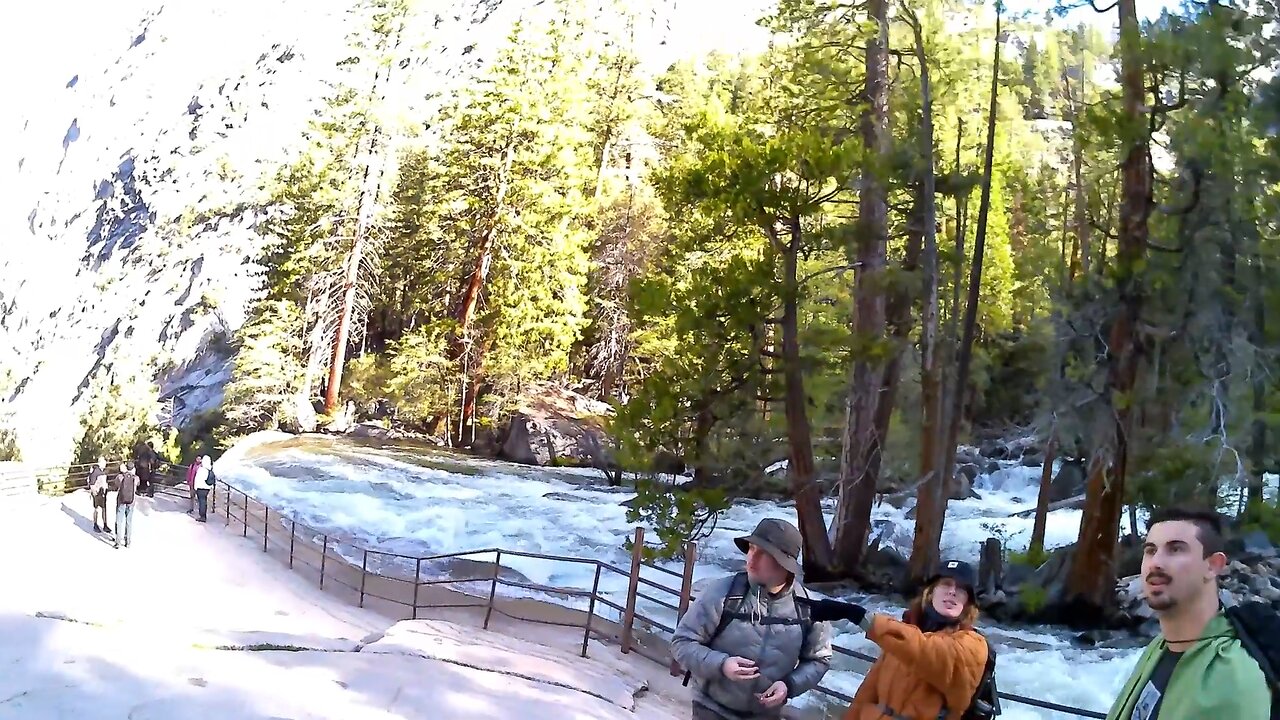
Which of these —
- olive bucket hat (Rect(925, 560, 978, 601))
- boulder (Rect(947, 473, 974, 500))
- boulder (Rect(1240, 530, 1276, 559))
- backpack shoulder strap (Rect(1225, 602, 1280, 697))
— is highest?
backpack shoulder strap (Rect(1225, 602, 1280, 697))

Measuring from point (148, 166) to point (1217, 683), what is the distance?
60.8m

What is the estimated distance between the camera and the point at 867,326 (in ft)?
47.7

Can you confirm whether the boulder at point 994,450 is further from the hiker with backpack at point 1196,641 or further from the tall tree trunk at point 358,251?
the hiker with backpack at point 1196,641

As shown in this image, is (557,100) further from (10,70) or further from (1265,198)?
(10,70)

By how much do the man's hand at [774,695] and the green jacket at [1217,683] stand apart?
1247 mm

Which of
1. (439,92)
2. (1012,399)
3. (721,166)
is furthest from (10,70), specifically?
(721,166)

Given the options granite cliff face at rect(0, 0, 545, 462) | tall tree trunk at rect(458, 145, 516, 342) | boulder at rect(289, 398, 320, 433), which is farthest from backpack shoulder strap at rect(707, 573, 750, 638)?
boulder at rect(289, 398, 320, 433)

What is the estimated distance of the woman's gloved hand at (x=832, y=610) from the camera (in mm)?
2893

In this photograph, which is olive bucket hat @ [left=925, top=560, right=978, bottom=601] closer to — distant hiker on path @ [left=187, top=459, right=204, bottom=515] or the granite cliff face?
distant hiker on path @ [left=187, top=459, right=204, bottom=515]

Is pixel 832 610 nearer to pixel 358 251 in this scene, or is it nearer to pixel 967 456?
pixel 967 456

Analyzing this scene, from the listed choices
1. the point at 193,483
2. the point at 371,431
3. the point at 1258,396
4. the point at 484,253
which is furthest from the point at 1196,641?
the point at 371,431

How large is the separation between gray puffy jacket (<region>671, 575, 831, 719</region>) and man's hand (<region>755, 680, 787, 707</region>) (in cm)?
3

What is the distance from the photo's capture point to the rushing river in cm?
1131

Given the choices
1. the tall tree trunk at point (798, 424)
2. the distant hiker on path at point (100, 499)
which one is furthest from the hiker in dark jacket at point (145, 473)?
the tall tree trunk at point (798, 424)
